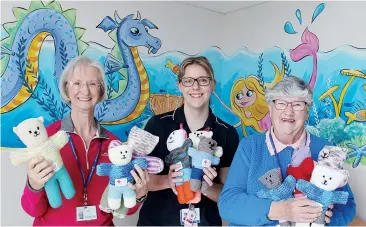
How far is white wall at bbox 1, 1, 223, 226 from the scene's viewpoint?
229cm

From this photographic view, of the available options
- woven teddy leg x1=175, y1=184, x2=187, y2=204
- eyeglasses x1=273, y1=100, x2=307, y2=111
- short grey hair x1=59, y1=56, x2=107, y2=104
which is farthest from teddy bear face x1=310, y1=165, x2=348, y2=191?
short grey hair x1=59, y1=56, x2=107, y2=104

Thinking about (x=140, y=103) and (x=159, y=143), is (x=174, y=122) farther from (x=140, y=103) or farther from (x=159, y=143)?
(x=140, y=103)

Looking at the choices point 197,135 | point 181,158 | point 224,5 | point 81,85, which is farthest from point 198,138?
point 224,5

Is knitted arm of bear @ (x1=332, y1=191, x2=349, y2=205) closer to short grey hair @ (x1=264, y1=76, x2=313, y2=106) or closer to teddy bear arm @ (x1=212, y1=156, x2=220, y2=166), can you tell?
short grey hair @ (x1=264, y1=76, x2=313, y2=106)

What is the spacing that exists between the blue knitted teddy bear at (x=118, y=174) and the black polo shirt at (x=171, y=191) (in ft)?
0.92

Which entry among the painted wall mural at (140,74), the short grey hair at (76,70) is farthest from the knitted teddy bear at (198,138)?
the painted wall mural at (140,74)

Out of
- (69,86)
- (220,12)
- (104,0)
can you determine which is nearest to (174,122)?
(69,86)

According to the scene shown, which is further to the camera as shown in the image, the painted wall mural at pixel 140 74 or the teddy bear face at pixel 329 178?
the painted wall mural at pixel 140 74

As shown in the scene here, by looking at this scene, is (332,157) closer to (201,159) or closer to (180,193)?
(201,159)

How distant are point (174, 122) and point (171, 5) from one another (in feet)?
5.01

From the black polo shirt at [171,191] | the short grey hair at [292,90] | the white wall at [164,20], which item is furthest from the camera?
the white wall at [164,20]

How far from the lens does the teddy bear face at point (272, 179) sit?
1.40m

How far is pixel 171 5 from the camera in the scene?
302cm

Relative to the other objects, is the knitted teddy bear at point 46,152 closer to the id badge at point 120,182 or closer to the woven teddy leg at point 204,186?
the id badge at point 120,182
